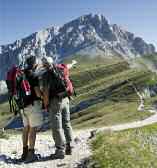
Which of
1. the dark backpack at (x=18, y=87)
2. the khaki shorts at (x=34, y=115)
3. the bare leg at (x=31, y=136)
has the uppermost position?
the dark backpack at (x=18, y=87)

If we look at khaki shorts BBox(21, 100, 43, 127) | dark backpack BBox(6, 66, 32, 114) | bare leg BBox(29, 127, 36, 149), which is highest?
dark backpack BBox(6, 66, 32, 114)

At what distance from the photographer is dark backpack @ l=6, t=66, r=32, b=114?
47.6 ft

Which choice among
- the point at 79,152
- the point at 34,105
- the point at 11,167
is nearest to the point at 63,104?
the point at 34,105

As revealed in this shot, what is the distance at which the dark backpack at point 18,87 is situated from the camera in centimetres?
1451

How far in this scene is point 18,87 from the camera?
1466 cm

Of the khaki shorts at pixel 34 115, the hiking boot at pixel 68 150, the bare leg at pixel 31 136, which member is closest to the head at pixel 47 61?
the khaki shorts at pixel 34 115

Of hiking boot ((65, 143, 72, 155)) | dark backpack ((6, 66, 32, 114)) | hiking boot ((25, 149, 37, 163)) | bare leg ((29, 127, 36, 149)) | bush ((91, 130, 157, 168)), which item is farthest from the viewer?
hiking boot ((65, 143, 72, 155))

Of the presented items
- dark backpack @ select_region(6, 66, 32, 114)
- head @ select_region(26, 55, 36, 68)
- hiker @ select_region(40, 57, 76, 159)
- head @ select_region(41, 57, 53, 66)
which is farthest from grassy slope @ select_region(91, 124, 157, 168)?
head @ select_region(26, 55, 36, 68)

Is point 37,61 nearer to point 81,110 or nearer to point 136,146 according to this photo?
point 136,146

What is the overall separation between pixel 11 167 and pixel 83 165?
93.5 inches

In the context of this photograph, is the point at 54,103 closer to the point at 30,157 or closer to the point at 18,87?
the point at 18,87

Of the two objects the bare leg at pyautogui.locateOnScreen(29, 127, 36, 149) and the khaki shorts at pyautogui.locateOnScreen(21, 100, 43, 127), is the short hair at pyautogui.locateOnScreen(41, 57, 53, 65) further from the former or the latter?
the bare leg at pyautogui.locateOnScreen(29, 127, 36, 149)

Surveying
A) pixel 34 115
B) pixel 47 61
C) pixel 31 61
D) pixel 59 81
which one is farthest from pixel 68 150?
pixel 31 61

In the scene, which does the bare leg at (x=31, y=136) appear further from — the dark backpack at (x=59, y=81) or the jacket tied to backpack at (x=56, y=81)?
the dark backpack at (x=59, y=81)
